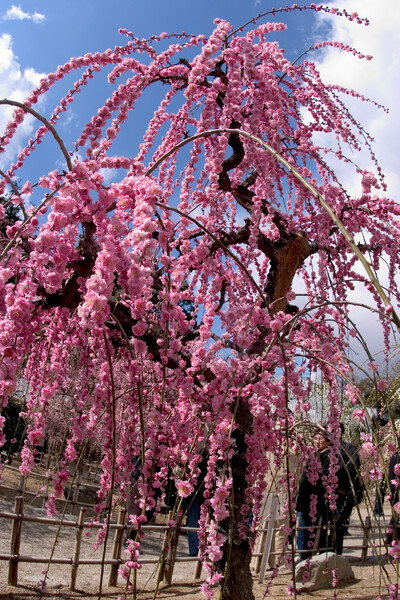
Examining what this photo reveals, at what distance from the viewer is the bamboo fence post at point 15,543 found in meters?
4.56

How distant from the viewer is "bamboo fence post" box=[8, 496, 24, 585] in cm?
456

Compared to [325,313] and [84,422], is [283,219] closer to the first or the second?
[325,313]

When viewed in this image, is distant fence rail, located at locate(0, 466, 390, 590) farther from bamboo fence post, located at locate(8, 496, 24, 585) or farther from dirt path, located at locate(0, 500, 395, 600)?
dirt path, located at locate(0, 500, 395, 600)

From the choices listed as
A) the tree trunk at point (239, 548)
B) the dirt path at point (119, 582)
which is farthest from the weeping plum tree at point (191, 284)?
the dirt path at point (119, 582)

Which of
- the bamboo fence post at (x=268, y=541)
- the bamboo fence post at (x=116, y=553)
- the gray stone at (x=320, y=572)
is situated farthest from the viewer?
the bamboo fence post at (x=268, y=541)

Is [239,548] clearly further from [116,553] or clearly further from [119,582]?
[119,582]

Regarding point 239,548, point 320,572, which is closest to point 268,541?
point 320,572

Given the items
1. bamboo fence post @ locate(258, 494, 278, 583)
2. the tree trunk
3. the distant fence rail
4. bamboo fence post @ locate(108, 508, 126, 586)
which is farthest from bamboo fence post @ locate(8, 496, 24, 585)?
bamboo fence post @ locate(258, 494, 278, 583)

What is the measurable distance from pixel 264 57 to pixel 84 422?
11.2ft

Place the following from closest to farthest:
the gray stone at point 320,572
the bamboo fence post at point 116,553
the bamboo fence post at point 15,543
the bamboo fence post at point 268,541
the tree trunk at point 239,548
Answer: the tree trunk at point 239,548 → the bamboo fence post at point 15,543 → the gray stone at point 320,572 → the bamboo fence post at point 116,553 → the bamboo fence post at point 268,541

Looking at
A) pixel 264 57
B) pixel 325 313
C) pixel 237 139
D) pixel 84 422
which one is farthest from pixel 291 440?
pixel 264 57

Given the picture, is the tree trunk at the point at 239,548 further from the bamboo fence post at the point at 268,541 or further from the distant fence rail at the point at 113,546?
the bamboo fence post at the point at 268,541

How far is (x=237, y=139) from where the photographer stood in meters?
4.61

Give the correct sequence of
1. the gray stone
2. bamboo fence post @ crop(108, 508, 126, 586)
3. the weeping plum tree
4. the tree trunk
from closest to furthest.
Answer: the weeping plum tree < the tree trunk < the gray stone < bamboo fence post @ crop(108, 508, 126, 586)
